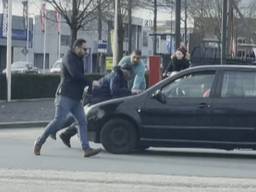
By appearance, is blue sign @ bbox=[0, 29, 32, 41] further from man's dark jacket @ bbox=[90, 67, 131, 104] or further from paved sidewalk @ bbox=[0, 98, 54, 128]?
man's dark jacket @ bbox=[90, 67, 131, 104]

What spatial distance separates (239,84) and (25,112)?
9.87m

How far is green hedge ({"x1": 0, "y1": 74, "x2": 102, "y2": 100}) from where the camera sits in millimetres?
25141

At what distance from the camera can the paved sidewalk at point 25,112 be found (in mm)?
18172

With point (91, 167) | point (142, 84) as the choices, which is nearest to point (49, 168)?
point (91, 167)

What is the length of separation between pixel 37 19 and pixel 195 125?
68.5m

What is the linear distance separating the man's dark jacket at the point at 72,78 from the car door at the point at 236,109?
6.71 ft

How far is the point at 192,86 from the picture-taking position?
11984mm

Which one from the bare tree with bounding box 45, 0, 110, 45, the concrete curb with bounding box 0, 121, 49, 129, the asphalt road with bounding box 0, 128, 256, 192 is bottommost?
the asphalt road with bounding box 0, 128, 256, 192

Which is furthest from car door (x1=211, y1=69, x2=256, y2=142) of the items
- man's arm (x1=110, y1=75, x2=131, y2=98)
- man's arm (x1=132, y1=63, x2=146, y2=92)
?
man's arm (x1=132, y1=63, x2=146, y2=92)

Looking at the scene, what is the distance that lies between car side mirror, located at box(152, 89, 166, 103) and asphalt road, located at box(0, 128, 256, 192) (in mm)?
878

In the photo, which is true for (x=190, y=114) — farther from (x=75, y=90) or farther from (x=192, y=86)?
(x=75, y=90)

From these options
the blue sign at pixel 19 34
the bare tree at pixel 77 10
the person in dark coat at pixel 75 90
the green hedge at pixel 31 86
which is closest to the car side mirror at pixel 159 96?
the person in dark coat at pixel 75 90

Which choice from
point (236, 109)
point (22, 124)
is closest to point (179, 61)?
point (22, 124)

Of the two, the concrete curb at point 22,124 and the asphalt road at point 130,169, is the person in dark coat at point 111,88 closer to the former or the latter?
the asphalt road at point 130,169
